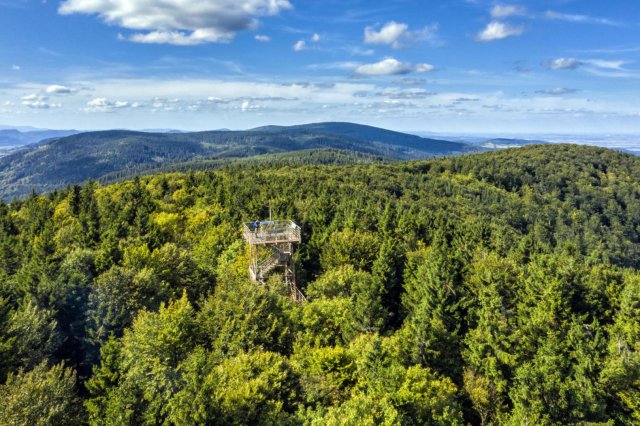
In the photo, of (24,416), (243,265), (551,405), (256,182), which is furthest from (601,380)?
(256,182)

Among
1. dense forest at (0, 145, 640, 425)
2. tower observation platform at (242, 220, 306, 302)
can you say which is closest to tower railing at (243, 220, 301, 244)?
tower observation platform at (242, 220, 306, 302)

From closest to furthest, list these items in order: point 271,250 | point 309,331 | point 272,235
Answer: point 309,331 < point 272,235 < point 271,250

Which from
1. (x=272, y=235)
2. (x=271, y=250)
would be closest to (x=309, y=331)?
(x=272, y=235)

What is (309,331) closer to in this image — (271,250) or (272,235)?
(272,235)

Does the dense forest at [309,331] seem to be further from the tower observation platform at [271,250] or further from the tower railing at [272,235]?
the tower railing at [272,235]

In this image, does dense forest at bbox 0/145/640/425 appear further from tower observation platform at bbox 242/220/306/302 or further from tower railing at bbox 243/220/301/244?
tower railing at bbox 243/220/301/244

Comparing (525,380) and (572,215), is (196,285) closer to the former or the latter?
(525,380)

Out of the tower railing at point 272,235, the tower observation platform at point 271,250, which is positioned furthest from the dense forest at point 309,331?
the tower railing at point 272,235
